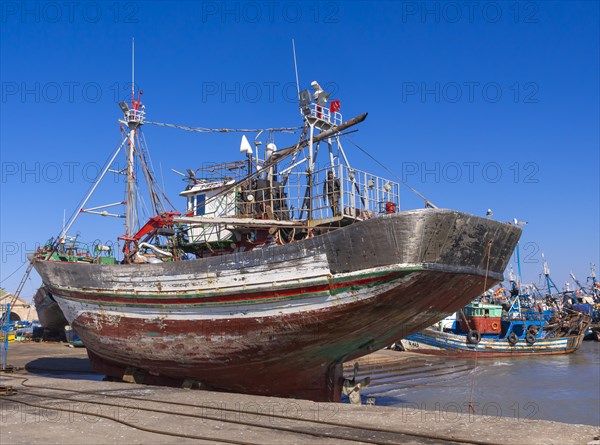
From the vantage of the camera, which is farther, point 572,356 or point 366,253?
point 572,356

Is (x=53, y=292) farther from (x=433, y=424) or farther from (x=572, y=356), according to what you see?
(x=572, y=356)

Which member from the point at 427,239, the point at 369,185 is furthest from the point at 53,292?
the point at 427,239

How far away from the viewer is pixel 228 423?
27.0ft

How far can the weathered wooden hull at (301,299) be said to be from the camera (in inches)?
387

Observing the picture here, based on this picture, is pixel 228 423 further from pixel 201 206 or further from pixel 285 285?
pixel 201 206

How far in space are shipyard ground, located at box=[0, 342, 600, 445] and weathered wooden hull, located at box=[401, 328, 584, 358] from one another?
1034 inches

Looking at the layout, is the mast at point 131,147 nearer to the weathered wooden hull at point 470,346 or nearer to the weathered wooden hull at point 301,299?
the weathered wooden hull at point 301,299

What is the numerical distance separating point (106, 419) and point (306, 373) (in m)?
4.65

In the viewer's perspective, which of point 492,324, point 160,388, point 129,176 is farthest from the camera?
point 492,324

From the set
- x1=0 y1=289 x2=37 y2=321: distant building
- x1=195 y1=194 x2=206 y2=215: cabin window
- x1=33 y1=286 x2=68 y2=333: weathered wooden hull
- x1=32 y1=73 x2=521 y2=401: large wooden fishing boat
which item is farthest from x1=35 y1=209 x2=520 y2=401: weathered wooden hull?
x1=0 y1=289 x2=37 y2=321: distant building

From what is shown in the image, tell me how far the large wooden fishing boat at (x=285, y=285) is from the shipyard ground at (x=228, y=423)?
1232 mm

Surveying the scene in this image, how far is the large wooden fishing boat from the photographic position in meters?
9.95

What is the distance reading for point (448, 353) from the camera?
34625 millimetres

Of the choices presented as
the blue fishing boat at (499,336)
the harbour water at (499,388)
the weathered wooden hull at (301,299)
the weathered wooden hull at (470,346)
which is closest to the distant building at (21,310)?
the weathered wooden hull at (470,346)
